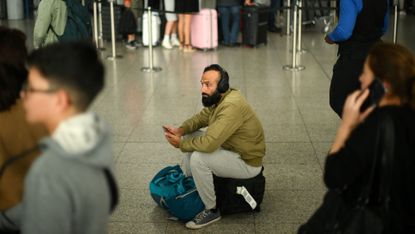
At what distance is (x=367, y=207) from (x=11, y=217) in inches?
59.5

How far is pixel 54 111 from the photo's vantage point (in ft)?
7.10

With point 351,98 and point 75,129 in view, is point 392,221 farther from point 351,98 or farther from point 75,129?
point 75,129

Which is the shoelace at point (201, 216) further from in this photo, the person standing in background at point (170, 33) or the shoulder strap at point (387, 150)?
the person standing in background at point (170, 33)

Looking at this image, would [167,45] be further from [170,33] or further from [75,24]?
[75,24]

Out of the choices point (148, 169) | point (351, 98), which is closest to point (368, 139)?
point (351, 98)

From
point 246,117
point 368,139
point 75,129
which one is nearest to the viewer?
point 75,129

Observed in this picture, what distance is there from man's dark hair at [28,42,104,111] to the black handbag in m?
1.15

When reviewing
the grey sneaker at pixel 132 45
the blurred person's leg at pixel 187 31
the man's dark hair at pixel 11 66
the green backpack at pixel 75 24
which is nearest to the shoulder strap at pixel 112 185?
the man's dark hair at pixel 11 66

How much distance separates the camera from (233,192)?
14.9 ft

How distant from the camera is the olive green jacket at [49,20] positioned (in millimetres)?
6539

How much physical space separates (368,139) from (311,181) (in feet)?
8.99

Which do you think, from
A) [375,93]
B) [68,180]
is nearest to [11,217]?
[68,180]

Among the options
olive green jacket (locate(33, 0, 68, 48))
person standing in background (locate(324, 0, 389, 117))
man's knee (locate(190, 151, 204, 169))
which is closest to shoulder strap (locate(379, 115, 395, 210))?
man's knee (locate(190, 151, 204, 169))

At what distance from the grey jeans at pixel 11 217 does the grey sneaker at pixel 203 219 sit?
1768 millimetres
